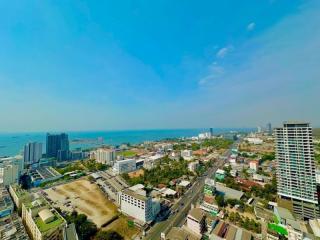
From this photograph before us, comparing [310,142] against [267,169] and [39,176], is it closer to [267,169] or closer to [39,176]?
[267,169]

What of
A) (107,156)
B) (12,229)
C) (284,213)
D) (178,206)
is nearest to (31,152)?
(107,156)

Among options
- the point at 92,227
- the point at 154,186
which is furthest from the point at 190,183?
the point at 92,227

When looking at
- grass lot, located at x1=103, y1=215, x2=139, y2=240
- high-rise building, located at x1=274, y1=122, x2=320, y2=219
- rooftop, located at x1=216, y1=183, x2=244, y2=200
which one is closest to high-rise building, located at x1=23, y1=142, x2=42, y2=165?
grass lot, located at x1=103, y1=215, x2=139, y2=240

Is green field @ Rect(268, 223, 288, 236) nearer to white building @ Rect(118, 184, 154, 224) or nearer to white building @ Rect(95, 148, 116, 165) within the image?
white building @ Rect(118, 184, 154, 224)

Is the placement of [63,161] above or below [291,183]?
below

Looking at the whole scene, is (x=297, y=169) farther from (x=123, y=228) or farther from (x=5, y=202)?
(x=5, y=202)
